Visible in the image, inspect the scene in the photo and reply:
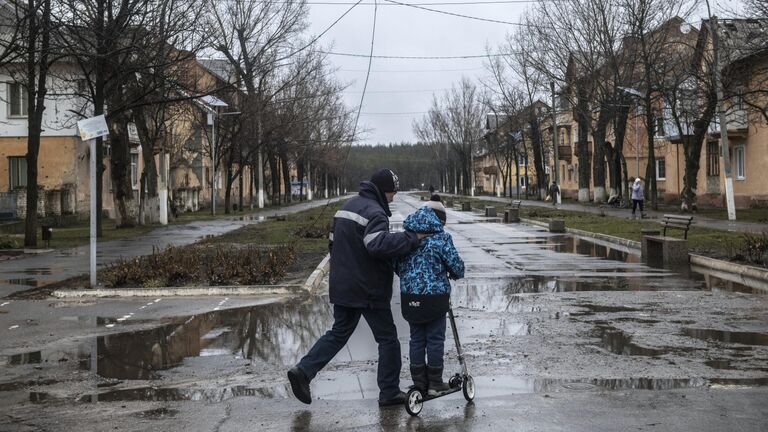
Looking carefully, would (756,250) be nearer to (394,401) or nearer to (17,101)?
(394,401)

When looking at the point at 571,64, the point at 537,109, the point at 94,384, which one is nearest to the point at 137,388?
the point at 94,384

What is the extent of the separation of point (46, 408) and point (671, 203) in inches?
2028

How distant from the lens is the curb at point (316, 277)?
14180 millimetres

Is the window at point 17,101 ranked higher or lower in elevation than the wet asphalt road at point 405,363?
higher

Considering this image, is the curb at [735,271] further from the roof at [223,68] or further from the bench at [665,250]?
the roof at [223,68]

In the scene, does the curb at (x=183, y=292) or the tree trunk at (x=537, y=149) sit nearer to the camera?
the curb at (x=183, y=292)

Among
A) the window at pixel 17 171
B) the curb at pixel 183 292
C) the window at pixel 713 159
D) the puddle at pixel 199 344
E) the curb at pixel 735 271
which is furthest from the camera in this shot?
the window at pixel 713 159

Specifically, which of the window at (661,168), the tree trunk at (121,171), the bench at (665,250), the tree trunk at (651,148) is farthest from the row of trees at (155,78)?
the window at (661,168)

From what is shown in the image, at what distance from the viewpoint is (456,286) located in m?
14.6

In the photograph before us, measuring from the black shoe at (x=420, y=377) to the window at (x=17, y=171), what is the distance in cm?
3889

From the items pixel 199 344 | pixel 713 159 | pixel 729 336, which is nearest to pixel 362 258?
pixel 199 344

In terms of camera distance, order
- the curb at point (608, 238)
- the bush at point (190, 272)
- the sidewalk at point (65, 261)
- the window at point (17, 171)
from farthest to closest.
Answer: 1. the window at point (17, 171)
2. the curb at point (608, 238)
3. the sidewalk at point (65, 261)
4. the bush at point (190, 272)

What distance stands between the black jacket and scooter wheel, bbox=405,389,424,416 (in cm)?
71

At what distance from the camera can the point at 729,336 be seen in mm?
9523
